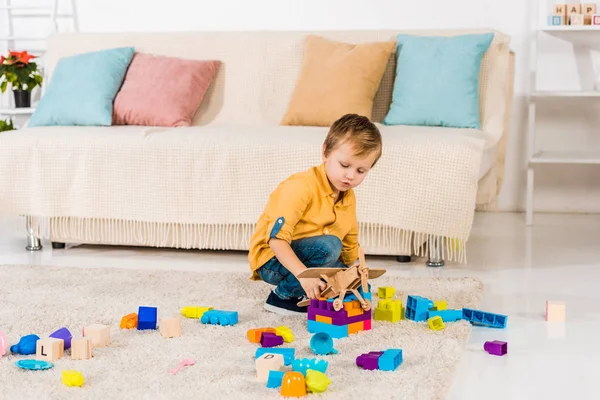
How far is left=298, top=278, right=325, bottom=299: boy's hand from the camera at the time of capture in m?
2.00

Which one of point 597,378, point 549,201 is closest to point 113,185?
point 597,378

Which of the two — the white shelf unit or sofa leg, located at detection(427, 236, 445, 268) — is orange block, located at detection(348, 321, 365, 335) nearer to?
sofa leg, located at detection(427, 236, 445, 268)

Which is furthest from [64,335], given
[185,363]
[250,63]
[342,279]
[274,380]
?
[250,63]

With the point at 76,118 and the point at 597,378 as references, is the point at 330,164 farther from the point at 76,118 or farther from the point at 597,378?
the point at 76,118

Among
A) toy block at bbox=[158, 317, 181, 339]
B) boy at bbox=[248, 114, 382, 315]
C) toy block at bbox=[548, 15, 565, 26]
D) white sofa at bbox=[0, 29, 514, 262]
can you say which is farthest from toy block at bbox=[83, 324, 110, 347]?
toy block at bbox=[548, 15, 565, 26]

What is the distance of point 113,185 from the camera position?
116 inches

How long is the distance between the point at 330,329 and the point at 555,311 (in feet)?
1.93

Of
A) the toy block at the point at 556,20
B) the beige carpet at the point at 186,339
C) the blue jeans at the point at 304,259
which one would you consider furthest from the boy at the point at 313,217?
the toy block at the point at 556,20

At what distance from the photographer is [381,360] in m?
1.71

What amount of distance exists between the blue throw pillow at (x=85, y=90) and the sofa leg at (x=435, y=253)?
134 centimetres

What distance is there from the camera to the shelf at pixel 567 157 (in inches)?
138

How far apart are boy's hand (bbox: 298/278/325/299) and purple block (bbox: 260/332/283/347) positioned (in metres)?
0.16

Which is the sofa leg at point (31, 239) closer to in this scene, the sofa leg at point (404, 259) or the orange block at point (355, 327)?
the sofa leg at point (404, 259)

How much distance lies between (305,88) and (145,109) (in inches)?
24.4
